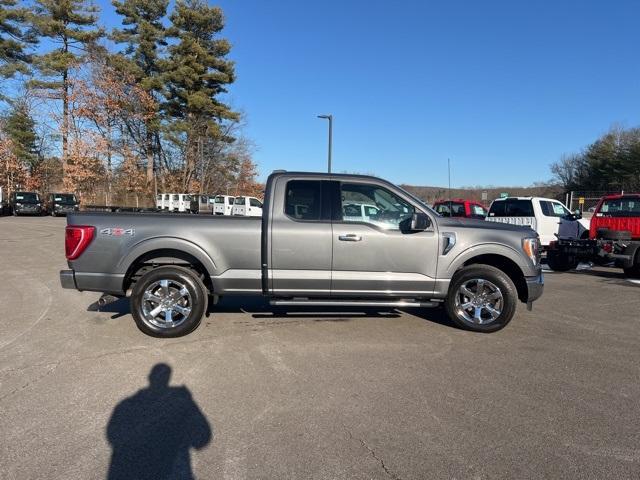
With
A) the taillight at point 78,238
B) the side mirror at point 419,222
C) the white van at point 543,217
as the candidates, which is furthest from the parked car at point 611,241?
the taillight at point 78,238

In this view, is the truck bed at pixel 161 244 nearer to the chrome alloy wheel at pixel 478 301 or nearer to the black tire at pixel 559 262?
the chrome alloy wheel at pixel 478 301

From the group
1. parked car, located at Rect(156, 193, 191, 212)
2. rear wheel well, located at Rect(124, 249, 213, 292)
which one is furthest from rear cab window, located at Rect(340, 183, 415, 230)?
parked car, located at Rect(156, 193, 191, 212)

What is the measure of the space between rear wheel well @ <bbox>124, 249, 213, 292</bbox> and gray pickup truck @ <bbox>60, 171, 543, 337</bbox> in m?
0.01

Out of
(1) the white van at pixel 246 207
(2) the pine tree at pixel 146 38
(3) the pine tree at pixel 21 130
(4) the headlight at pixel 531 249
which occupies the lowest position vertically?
(4) the headlight at pixel 531 249

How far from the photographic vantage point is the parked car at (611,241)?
1098cm

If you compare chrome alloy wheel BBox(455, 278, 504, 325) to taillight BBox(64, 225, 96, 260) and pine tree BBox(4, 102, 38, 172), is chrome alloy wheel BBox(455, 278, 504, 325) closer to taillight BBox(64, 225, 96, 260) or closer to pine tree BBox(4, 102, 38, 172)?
taillight BBox(64, 225, 96, 260)

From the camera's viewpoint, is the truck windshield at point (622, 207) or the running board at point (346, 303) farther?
the truck windshield at point (622, 207)

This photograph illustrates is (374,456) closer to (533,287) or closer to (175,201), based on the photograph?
(533,287)

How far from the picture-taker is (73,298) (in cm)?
796

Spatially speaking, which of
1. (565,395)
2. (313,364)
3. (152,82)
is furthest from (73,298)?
(152,82)

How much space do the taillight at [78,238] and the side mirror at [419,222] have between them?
3.85 meters

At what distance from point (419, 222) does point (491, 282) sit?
126 cm

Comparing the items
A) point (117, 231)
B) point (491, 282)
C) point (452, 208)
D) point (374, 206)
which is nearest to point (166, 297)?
point (117, 231)

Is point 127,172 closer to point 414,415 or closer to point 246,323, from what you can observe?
point 246,323
